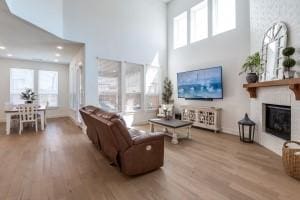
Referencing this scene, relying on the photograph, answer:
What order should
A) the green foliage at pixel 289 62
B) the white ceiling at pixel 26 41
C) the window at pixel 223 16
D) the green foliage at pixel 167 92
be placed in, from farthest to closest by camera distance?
the green foliage at pixel 167 92 < the window at pixel 223 16 < the white ceiling at pixel 26 41 < the green foliage at pixel 289 62

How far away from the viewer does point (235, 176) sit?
93.7 inches

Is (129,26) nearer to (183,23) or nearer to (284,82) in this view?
(183,23)

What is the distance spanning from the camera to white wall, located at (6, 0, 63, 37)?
10.8 feet

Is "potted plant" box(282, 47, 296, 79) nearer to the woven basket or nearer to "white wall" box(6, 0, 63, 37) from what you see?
the woven basket

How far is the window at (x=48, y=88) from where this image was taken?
7703mm

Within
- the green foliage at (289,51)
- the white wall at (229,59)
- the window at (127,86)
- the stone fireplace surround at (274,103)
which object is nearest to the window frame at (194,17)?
the white wall at (229,59)

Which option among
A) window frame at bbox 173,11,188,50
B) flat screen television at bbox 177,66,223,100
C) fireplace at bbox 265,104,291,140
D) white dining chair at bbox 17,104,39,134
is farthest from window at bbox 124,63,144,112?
fireplace at bbox 265,104,291,140

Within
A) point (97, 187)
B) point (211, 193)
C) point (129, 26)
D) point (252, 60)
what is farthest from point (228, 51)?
point (97, 187)

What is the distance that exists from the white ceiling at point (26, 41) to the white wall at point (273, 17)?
16.2 ft

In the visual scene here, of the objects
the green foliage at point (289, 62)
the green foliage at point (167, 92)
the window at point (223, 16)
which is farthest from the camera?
the green foliage at point (167, 92)

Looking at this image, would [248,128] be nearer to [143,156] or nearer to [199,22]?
[143,156]

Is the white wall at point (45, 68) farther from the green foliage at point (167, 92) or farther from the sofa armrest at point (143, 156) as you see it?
the sofa armrest at point (143, 156)

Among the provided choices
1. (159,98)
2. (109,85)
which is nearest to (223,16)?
(159,98)

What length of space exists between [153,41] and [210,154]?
5.04 m
